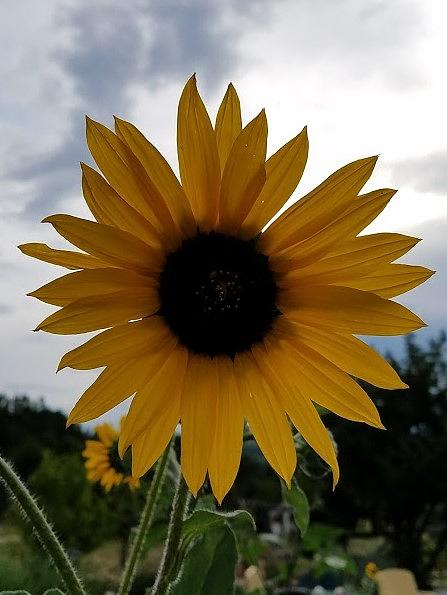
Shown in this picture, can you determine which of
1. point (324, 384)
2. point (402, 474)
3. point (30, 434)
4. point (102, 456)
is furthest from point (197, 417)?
point (30, 434)

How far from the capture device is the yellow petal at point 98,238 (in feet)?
3.33

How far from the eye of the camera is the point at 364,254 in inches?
42.4

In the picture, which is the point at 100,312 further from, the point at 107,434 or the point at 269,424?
the point at 107,434

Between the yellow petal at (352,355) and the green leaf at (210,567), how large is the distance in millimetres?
338

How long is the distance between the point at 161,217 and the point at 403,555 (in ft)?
59.0

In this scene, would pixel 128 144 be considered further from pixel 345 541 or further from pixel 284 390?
pixel 345 541

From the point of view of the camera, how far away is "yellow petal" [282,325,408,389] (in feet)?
3.52

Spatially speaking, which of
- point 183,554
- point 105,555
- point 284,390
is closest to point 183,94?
point 284,390

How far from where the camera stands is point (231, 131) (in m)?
1.06

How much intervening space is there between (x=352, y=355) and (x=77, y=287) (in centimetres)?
35

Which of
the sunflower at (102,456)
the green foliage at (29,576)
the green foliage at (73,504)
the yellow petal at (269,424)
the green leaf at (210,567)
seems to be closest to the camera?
the yellow petal at (269,424)

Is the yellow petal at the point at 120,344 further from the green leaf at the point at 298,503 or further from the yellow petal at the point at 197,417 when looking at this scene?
the green leaf at the point at 298,503

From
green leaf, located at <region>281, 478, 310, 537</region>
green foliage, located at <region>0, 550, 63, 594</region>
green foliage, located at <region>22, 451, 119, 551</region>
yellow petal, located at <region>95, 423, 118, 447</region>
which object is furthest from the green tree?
green leaf, located at <region>281, 478, 310, 537</region>

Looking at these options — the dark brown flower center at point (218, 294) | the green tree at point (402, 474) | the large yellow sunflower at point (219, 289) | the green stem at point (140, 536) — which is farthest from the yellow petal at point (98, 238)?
the green tree at point (402, 474)
